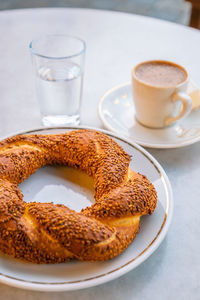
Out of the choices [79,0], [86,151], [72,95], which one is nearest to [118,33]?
[72,95]

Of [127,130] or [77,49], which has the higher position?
[77,49]

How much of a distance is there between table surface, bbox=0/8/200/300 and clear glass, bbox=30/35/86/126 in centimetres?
6

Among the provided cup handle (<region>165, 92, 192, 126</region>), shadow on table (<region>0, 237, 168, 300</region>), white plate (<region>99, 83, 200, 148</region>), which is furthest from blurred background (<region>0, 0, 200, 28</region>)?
shadow on table (<region>0, 237, 168, 300</region>)

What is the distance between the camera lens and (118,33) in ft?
5.56

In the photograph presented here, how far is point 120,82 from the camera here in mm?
1417

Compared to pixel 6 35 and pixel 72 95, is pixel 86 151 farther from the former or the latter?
pixel 6 35

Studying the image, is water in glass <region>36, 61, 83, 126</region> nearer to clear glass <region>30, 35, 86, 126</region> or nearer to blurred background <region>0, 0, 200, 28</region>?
clear glass <region>30, 35, 86, 126</region>

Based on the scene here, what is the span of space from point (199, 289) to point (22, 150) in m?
0.55

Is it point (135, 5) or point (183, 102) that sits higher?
point (183, 102)

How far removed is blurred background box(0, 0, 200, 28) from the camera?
12.0ft

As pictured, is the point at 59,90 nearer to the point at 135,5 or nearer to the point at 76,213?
the point at 76,213

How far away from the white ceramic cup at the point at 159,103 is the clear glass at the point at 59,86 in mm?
188

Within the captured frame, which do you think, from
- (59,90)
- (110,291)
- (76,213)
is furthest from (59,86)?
(110,291)

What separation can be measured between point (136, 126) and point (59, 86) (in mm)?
286
